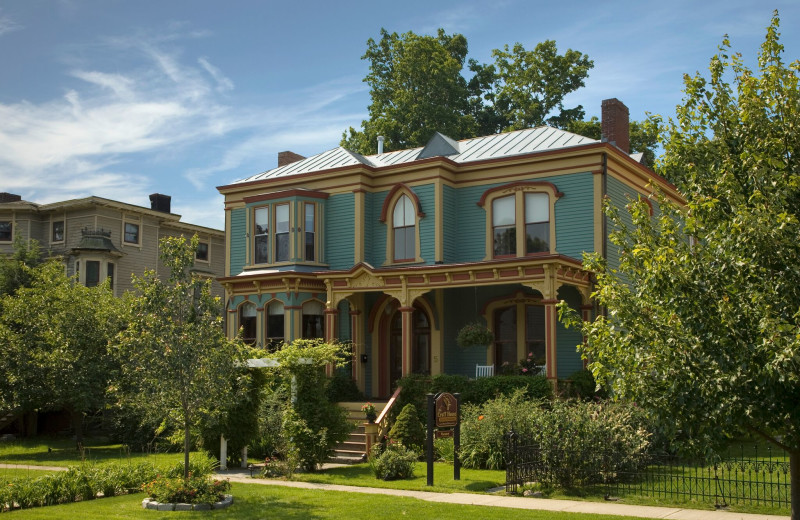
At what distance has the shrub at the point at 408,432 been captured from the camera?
1883 cm

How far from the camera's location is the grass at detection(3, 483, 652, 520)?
12.0 metres

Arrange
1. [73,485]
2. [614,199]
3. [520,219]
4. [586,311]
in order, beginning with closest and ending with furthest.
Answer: [73,485], [586,311], [614,199], [520,219]

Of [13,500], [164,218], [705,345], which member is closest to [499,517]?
[705,345]

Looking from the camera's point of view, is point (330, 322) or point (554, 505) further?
point (330, 322)

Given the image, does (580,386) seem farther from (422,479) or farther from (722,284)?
(722,284)

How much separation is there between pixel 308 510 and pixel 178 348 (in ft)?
11.1

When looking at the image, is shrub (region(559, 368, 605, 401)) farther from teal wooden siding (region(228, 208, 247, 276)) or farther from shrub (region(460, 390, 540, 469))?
teal wooden siding (region(228, 208, 247, 276))

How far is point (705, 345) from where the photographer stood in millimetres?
8172

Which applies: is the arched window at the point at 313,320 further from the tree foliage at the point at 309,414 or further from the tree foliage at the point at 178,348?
the tree foliage at the point at 178,348

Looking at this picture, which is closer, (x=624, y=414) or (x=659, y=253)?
(x=659, y=253)

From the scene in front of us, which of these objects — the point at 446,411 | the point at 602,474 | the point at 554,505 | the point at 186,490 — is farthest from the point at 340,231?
the point at 554,505

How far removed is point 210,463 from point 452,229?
11.3 meters

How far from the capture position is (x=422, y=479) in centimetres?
1619

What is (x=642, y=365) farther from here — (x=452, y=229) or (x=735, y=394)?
(x=452, y=229)
